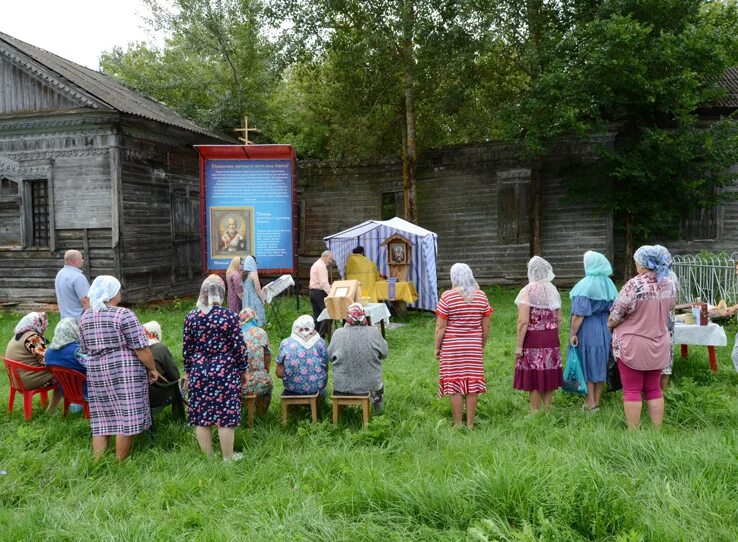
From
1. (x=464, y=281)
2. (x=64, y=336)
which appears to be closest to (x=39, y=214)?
(x=64, y=336)

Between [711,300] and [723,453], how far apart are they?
9.02 meters

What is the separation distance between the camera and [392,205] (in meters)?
19.4

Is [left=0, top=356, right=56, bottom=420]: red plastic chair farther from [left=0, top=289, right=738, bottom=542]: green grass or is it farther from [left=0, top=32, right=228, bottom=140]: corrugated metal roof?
[left=0, top=32, right=228, bottom=140]: corrugated metal roof

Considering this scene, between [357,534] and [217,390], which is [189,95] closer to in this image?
[217,390]

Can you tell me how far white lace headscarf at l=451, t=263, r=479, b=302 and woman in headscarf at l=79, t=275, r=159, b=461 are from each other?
275 cm

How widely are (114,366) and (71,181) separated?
11.3 meters

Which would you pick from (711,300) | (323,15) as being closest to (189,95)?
(323,15)

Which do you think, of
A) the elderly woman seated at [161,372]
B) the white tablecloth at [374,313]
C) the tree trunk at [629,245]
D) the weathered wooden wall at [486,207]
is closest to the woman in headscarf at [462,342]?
the elderly woman seated at [161,372]

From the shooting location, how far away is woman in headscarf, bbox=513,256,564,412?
237 inches

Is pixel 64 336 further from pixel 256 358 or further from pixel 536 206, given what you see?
pixel 536 206

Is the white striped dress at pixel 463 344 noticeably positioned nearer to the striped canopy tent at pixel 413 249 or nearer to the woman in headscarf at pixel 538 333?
the woman in headscarf at pixel 538 333

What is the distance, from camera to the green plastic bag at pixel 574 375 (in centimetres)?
632

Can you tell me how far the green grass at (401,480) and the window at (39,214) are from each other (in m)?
10.2

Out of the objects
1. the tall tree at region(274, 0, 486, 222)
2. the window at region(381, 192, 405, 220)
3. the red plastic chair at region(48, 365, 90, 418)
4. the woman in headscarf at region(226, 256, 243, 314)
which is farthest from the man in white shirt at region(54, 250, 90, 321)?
the window at region(381, 192, 405, 220)
